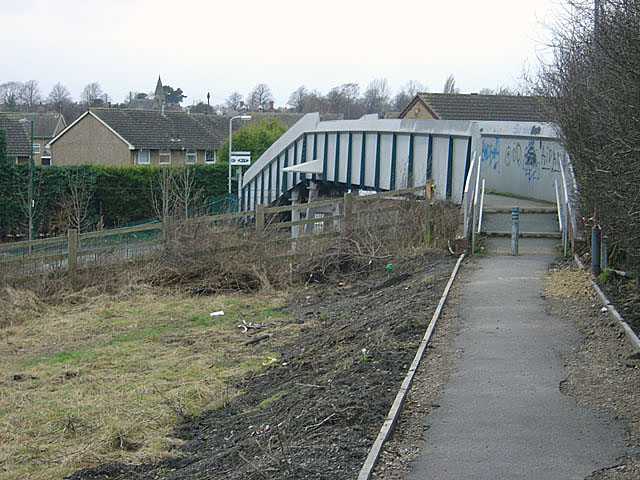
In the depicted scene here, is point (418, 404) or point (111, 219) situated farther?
point (111, 219)

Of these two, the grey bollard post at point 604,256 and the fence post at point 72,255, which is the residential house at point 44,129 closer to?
the fence post at point 72,255

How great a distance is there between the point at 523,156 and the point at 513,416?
696 inches

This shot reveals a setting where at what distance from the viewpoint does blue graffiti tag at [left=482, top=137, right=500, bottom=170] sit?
24859mm

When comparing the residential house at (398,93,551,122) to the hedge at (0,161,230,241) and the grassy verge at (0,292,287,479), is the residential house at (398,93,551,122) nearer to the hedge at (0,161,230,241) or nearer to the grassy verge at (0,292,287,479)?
the hedge at (0,161,230,241)

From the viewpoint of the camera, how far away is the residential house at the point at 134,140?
2339 inches

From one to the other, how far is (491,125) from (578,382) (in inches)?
744

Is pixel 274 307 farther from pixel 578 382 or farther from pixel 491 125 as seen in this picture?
pixel 491 125

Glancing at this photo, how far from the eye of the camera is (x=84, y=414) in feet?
30.9

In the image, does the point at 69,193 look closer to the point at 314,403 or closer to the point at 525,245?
the point at 525,245

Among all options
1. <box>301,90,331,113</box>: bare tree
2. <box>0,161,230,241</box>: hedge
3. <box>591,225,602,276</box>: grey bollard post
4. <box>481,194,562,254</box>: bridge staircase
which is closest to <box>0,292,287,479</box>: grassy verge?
<box>481,194,562,254</box>: bridge staircase

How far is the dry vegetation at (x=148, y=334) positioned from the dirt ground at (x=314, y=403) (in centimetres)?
35

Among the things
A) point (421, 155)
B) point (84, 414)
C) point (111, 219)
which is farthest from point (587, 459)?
point (111, 219)

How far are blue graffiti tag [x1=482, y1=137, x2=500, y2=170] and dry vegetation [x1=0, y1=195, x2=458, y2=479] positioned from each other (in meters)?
6.83

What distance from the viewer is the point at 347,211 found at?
18.9 meters
